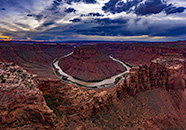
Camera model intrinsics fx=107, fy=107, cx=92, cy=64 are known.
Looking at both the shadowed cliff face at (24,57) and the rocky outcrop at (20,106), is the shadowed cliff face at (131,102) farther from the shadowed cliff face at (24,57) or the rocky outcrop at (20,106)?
the shadowed cliff face at (24,57)

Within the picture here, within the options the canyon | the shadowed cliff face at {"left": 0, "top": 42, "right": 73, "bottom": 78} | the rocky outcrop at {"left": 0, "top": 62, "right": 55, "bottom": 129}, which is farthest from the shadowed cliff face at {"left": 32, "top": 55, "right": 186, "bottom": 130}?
the shadowed cliff face at {"left": 0, "top": 42, "right": 73, "bottom": 78}

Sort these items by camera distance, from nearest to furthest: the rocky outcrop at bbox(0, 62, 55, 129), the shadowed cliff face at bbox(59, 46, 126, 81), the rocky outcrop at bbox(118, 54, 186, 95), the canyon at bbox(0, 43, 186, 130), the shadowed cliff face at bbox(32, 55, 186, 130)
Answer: the rocky outcrop at bbox(0, 62, 55, 129), the canyon at bbox(0, 43, 186, 130), the shadowed cliff face at bbox(32, 55, 186, 130), the rocky outcrop at bbox(118, 54, 186, 95), the shadowed cliff face at bbox(59, 46, 126, 81)

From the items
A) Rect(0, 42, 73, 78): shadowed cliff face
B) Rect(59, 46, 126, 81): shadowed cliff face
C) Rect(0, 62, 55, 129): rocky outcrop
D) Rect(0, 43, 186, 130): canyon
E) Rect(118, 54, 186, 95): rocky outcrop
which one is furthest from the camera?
Rect(0, 42, 73, 78): shadowed cliff face

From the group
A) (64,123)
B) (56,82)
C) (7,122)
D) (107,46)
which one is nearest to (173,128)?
(64,123)

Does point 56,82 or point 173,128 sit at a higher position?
point 56,82

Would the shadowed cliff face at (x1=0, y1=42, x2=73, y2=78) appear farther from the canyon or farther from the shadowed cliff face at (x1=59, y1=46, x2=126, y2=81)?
the canyon

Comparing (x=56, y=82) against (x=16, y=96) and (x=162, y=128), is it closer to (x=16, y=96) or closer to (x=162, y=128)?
(x=16, y=96)

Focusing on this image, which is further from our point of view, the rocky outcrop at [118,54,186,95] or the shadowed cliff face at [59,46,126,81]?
the shadowed cliff face at [59,46,126,81]
